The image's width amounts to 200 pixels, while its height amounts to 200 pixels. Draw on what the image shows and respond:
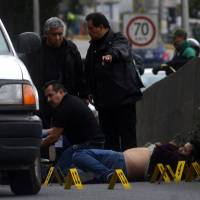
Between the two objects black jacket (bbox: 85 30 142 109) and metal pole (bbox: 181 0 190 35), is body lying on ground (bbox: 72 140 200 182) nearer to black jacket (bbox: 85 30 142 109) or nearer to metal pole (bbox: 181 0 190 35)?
black jacket (bbox: 85 30 142 109)

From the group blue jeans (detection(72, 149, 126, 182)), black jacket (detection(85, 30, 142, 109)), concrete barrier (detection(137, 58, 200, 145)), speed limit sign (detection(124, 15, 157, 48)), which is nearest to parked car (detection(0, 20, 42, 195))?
blue jeans (detection(72, 149, 126, 182))

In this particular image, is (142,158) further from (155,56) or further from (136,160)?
(155,56)

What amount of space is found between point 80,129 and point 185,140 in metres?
1.92

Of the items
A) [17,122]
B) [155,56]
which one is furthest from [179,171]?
[155,56]

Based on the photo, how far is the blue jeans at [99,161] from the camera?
13.5 metres

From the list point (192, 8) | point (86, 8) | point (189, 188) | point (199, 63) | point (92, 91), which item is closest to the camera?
point (189, 188)

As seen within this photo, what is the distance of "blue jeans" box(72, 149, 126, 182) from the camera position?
533 inches

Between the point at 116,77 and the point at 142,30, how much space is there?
38.7ft

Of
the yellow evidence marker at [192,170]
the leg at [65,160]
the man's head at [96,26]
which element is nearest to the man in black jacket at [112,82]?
the man's head at [96,26]

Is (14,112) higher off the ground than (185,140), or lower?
higher

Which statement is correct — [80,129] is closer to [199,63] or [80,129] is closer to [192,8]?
[199,63]

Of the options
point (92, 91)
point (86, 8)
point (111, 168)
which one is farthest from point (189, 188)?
point (86, 8)

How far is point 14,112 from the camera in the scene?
1107 cm

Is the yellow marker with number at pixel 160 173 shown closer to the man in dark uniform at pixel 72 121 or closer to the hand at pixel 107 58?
the man in dark uniform at pixel 72 121
